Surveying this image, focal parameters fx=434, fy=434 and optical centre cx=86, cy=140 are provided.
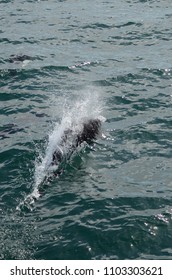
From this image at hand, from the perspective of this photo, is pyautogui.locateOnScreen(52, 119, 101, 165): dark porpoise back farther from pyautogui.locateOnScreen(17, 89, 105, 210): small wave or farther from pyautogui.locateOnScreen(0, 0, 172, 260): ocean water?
pyautogui.locateOnScreen(0, 0, 172, 260): ocean water

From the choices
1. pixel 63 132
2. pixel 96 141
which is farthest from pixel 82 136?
pixel 63 132

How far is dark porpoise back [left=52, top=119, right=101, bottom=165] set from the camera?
19.8m

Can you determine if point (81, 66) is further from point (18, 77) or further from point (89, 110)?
point (89, 110)

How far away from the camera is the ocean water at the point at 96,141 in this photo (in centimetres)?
1561

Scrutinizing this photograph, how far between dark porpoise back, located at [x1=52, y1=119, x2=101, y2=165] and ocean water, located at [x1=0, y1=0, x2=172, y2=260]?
0.36 meters

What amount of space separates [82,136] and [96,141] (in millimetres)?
754

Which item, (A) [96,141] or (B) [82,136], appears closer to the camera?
(B) [82,136]

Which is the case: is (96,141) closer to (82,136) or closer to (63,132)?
(82,136)

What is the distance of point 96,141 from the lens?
69.9ft

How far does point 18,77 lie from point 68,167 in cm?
1111

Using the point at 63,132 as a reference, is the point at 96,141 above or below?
below

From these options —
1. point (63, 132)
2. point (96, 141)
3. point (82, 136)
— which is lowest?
point (96, 141)

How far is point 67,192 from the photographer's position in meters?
17.8

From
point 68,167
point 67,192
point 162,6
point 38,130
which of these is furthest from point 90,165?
point 162,6
